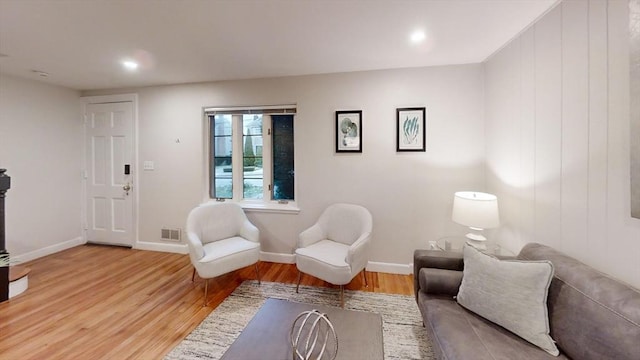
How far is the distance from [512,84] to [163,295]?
376cm

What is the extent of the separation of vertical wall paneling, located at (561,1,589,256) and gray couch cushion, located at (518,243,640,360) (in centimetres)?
30

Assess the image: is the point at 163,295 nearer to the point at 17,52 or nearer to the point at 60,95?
the point at 17,52

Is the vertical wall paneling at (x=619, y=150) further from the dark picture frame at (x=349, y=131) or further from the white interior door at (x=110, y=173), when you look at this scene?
the white interior door at (x=110, y=173)

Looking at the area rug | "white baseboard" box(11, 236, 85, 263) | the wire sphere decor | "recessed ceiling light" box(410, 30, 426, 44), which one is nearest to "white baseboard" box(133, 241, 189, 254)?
"white baseboard" box(11, 236, 85, 263)

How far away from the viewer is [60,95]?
3.70 m

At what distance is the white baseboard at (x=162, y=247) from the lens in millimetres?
3617

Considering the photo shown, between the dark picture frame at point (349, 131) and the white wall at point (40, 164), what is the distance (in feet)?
12.9

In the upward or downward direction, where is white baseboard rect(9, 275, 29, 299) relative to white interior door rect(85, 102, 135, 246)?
downward

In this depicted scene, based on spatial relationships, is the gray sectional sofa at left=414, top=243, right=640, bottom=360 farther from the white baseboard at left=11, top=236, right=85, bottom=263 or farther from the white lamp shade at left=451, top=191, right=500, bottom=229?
the white baseboard at left=11, top=236, right=85, bottom=263

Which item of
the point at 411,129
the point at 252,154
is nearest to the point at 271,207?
the point at 252,154

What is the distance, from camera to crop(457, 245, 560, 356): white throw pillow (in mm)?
1303

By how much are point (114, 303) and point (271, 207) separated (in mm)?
1771

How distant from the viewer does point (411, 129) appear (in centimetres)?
294

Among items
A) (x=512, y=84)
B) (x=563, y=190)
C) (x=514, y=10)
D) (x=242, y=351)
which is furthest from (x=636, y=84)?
(x=242, y=351)
